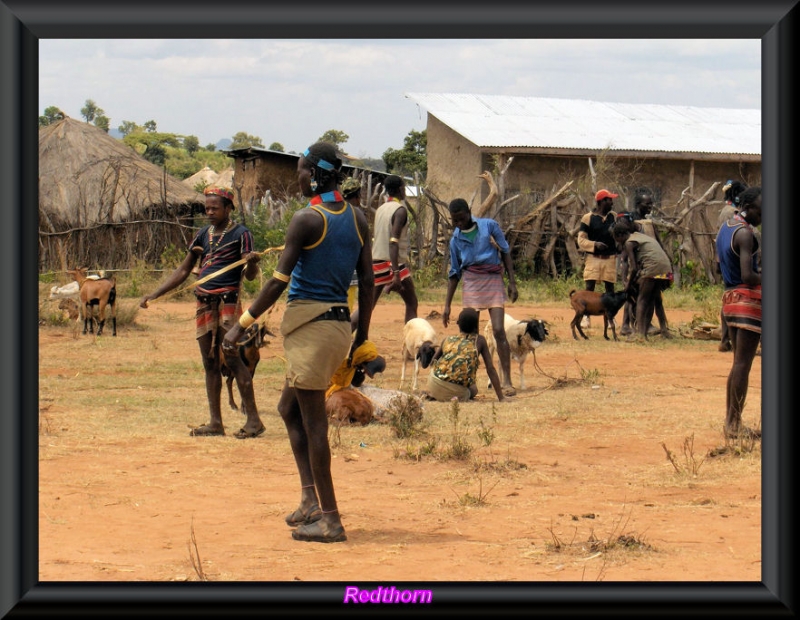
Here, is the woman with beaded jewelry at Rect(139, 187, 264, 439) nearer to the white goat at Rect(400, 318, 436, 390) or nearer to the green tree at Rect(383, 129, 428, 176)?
the white goat at Rect(400, 318, 436, 390)

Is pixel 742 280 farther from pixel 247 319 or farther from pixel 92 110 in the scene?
pixel 92 110

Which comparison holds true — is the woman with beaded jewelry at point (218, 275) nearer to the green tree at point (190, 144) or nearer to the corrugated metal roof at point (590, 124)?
the corrugated metal roof at point (590, 124)

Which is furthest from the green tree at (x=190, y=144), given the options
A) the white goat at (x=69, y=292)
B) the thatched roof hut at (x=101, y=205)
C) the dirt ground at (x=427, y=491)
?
the dirt ground at (x=427, y=491)

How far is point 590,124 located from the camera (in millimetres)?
25234

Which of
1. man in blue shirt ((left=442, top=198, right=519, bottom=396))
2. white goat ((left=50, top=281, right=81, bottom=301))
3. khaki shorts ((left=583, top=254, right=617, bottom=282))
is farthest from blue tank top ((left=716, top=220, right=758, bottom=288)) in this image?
white goat ((left=50, top=281, right=81, bottom=301))

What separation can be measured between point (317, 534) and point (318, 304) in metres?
1.08

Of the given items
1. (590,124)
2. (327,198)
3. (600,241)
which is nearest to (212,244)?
(327,198)

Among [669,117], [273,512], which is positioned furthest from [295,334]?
[669,117]

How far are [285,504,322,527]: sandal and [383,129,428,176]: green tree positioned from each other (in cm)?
3138

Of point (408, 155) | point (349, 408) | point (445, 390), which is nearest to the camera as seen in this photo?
point (349, 408)

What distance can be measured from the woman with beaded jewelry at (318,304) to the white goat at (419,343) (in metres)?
4.46

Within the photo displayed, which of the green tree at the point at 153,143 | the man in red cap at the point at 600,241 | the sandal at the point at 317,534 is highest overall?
the green tree at the point at 153,143

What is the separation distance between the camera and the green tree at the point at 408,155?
3681 centimetres

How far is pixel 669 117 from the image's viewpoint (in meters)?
27.2
